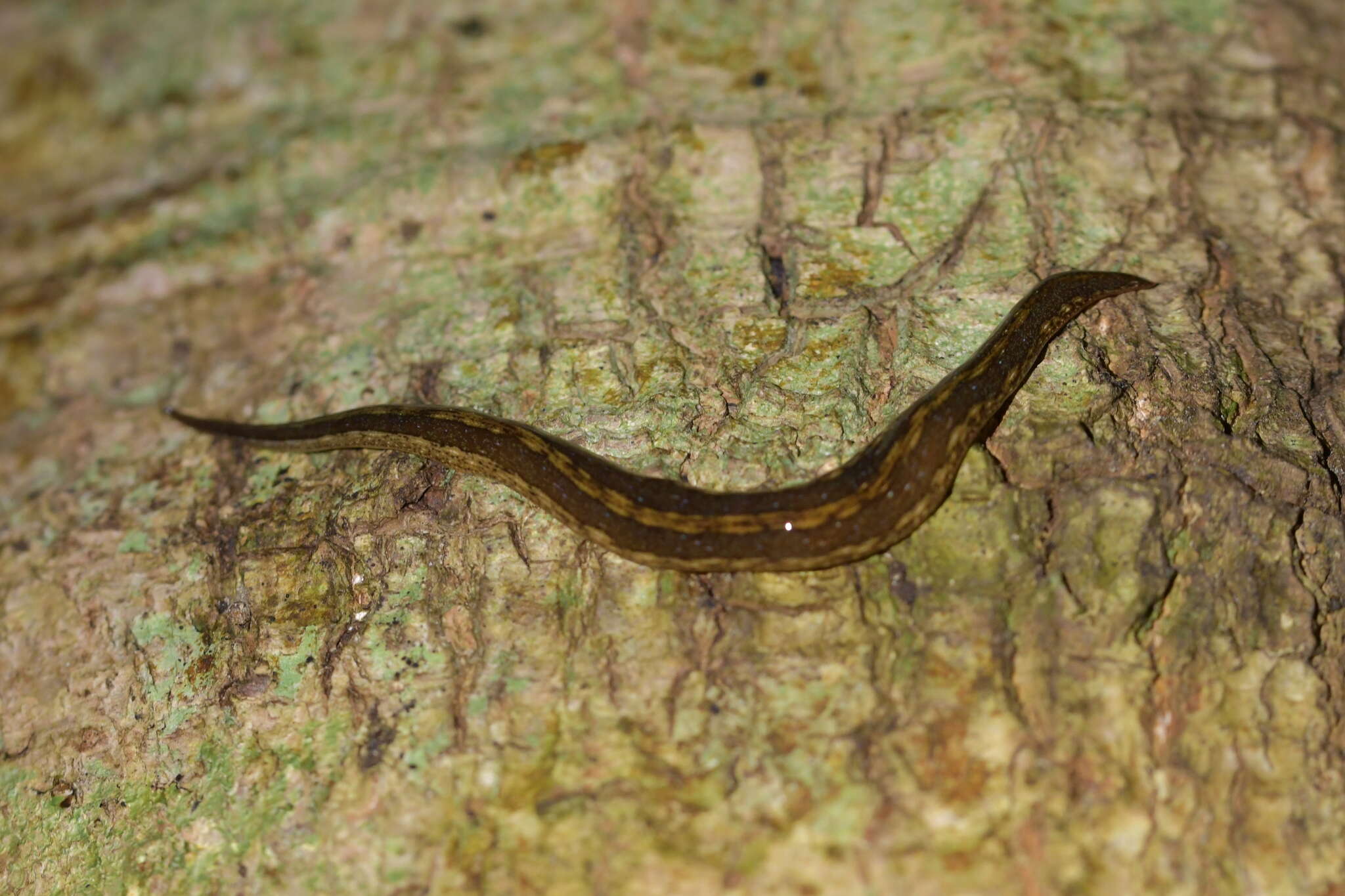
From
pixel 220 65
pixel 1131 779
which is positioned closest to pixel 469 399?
pixel 1131 779

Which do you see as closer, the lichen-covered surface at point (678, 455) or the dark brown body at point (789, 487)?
the lichen-covered surface at point (678, 455)

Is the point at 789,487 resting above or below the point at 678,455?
above

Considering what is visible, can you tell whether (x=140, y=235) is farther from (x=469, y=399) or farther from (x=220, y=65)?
(x=469, y=399)

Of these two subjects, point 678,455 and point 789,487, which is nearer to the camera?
point 789,487

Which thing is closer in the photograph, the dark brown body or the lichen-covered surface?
the lichen-covered surface
